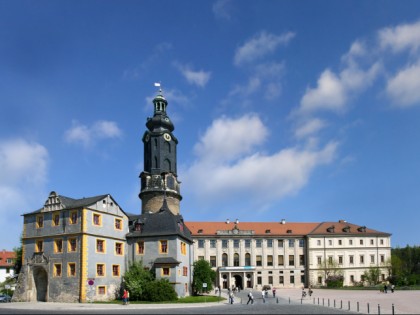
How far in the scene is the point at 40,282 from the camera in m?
48.5

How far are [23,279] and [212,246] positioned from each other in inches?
1850

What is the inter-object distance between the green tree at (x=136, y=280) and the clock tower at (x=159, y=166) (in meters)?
19.9

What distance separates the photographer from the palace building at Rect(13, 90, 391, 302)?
46406 millimetres

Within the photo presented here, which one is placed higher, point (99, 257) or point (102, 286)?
point (99, 257)

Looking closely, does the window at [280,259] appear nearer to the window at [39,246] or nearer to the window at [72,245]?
the window at [72,245]

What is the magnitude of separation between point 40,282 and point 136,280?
10908 millimetres

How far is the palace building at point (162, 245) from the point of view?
→ 152 feet

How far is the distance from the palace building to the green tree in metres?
1.67

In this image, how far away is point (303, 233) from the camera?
92.6m

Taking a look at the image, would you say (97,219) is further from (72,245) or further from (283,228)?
(283,228)

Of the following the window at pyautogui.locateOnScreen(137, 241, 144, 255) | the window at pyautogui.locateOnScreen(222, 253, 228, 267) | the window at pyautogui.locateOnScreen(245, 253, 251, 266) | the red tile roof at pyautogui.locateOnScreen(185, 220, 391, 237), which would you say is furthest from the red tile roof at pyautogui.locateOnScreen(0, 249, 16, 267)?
the window at pyautogui.locateOnScreen(137, 241, 144, 255)

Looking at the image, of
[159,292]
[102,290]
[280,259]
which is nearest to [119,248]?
[102,290]

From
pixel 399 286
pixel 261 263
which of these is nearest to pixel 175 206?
pixel 261 263

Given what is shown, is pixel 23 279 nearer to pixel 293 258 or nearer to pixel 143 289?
pixel 143 289
